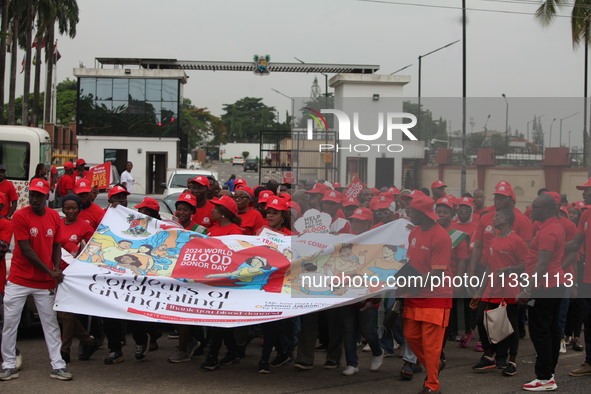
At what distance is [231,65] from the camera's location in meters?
42.1

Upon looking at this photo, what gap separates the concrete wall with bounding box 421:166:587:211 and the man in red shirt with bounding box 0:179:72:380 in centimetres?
389

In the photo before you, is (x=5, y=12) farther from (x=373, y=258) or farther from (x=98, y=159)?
(x=373, y=258)

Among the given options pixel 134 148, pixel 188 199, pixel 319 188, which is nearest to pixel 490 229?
pixel 319 188

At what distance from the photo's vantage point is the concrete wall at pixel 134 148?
39.6m

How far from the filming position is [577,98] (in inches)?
295

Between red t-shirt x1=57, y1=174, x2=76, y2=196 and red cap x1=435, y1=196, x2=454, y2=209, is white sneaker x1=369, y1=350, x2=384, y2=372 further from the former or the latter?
red t-shirt x1=57, y1=174, x2=76, y2=196

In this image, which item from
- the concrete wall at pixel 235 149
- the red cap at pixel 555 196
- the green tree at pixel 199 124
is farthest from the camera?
the concrete wall at pixel 235 149

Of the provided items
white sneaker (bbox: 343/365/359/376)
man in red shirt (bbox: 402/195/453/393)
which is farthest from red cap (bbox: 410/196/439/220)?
white sneaker (bbox: 343/365/359/376)

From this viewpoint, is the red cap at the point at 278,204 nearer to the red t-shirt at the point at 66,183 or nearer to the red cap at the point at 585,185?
the red cap at the point at 585,185

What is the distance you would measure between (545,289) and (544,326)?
36 centimetres

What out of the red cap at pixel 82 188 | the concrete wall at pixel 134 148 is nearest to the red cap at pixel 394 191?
the red cap at pixel 82 188

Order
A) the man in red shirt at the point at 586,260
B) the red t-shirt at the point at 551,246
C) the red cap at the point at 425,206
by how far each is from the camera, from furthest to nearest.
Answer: the man in red shirt at the point at 586,260, the red t-shirt at the point at 551,246, the red cap at the point at 425,206

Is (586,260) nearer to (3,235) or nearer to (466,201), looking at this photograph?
(466,201)

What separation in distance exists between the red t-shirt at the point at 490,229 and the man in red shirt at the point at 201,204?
356 centimetres
